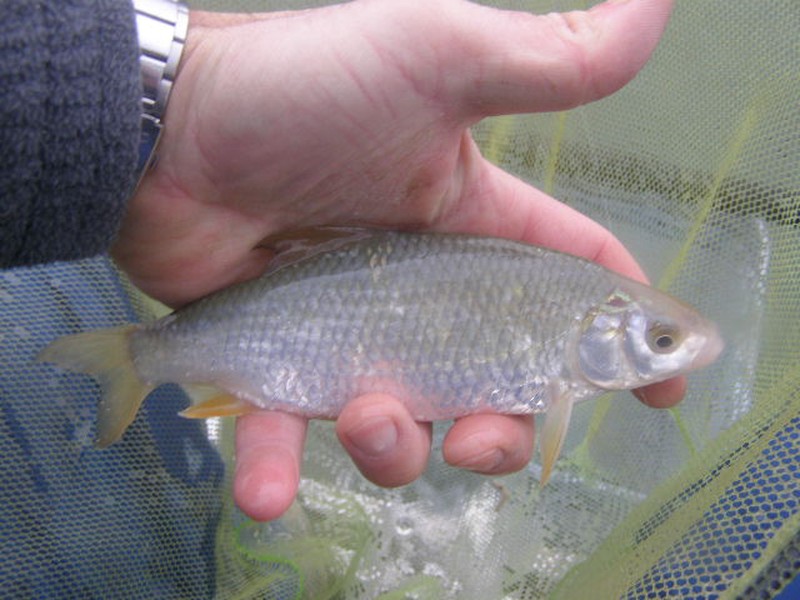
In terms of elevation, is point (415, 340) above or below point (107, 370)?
above

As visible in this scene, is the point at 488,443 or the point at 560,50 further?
the point at 488,443

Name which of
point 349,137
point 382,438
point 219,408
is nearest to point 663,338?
point 382,438

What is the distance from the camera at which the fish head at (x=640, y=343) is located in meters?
2.14

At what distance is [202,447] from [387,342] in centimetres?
116

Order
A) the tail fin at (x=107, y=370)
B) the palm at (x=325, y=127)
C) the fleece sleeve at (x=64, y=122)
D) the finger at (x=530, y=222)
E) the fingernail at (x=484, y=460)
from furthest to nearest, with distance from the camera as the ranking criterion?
the finger at (x=530, y=222) < the tail fin at (x=107, y=370) < the fingernail at (x=484, y=460) < the palm at (x=325, y=127) < the fleece sleeve at (x=64, y=122)

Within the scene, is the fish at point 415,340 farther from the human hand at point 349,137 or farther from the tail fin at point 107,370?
the human hand at point 349,137

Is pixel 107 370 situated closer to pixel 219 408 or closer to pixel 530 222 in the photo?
pixel 219 408

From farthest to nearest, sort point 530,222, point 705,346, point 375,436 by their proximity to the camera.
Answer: point 530,222, point 705,346, point 375,436

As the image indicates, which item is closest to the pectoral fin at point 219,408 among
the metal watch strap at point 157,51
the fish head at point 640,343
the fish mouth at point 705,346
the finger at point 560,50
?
the metal watch strap at point 157,51

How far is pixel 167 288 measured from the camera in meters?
2.31

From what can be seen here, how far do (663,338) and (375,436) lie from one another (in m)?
0.91

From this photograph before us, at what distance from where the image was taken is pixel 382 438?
1912mm

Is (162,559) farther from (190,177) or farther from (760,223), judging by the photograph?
(760,223)

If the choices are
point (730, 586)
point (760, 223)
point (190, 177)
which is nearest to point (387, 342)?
point (190, 177)
